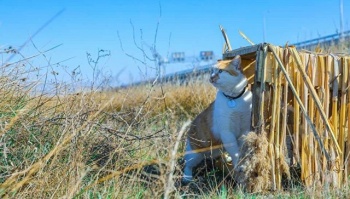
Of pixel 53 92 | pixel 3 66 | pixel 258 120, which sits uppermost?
pixel 3 66

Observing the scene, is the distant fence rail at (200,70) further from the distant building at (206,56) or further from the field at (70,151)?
the field at (70,151)

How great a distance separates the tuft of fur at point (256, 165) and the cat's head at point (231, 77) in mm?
631

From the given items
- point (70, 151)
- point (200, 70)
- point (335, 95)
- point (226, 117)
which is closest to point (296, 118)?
point (335, 95)

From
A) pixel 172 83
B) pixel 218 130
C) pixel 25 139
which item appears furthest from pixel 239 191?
pixel 172 83

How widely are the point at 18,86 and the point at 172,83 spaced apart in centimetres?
447

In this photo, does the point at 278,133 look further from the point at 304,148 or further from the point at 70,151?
the point at 70,151

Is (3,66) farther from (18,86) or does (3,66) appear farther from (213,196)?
(213,196)

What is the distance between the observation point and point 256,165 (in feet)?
7.83

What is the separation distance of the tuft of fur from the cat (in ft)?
1.19

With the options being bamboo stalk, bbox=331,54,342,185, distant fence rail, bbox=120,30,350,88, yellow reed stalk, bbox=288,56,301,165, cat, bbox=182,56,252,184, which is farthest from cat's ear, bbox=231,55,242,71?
distant fence rail, bbox=120,30,350,88

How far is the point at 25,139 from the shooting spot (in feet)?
7.47

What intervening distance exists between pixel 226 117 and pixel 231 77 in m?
0.28

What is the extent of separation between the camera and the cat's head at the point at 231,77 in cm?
299

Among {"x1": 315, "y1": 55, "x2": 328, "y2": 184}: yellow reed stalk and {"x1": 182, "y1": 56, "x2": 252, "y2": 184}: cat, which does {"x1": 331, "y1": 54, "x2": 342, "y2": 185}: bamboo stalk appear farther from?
{"x1": 182, "y1": 56, "x2": 252, "y2": 184}: cat
